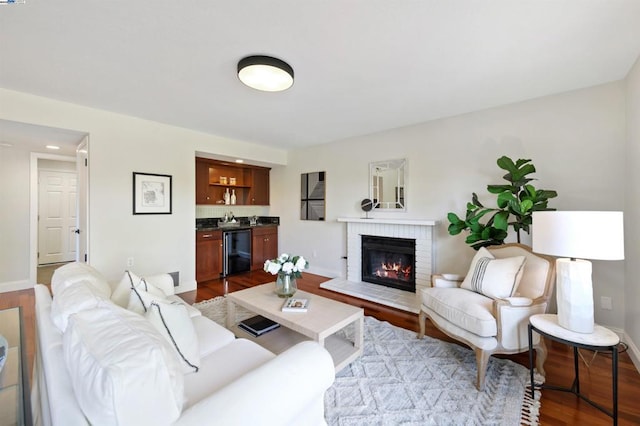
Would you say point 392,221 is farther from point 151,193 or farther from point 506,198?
point 151,193

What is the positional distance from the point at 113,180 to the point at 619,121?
5369mm

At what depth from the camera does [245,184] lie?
219 inches

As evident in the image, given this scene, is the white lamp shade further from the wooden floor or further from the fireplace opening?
the fireplace opening

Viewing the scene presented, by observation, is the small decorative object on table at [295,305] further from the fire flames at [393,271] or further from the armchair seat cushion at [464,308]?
the fire flames at [393,271]

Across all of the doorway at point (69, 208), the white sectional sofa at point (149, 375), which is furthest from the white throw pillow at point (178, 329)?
the doorway at point (69, 208)

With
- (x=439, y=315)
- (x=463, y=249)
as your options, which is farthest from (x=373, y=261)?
(x=439, y=315)

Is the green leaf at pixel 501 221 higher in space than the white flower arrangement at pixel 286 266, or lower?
higher

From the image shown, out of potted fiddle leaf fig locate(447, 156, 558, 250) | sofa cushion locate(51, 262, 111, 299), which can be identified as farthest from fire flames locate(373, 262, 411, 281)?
sofa cushion locate(51, 262, 111, 299)

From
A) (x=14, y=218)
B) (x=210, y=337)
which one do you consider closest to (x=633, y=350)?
(x=210, y=337)

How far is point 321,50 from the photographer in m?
1.95

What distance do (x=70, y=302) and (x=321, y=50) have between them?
2082 millimetres

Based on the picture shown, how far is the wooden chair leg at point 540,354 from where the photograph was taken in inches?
A: 76.3

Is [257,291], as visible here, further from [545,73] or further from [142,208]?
[545,73]

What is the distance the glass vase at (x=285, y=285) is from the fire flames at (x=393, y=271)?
2.10 m
